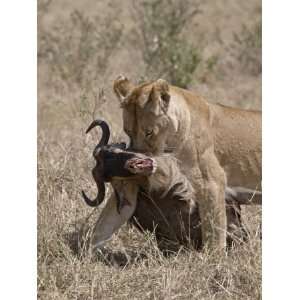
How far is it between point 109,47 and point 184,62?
3.60ft

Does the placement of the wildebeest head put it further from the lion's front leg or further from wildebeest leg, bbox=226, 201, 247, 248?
wildebeest leg, bbox=226, 201, 247, 248

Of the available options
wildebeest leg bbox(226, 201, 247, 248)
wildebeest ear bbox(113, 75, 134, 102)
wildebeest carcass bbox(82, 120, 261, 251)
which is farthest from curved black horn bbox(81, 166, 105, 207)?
wildebeest leg bbox(226, 201, 247, 248)

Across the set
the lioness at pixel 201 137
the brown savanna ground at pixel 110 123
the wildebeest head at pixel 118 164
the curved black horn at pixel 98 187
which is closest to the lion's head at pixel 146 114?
the lioness at pixel 201 137

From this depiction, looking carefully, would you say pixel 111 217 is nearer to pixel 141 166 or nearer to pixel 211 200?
pixel 141 166

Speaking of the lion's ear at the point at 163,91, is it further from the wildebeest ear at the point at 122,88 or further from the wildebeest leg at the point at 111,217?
the wildebeest leg at the point at 111,217

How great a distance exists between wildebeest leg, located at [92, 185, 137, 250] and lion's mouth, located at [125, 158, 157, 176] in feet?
0.92

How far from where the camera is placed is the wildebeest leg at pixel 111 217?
542 centimetres

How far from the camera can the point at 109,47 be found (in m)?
10.5

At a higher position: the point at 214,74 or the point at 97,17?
the point at 97,17

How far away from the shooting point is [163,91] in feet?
17.5
